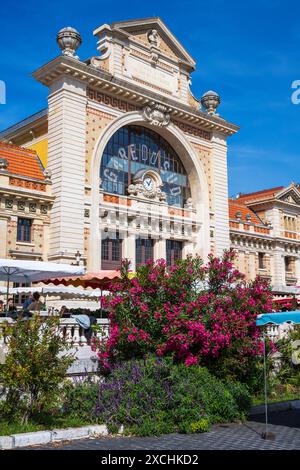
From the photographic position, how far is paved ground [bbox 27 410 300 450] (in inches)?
377

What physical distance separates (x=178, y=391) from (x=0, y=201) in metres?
17.5

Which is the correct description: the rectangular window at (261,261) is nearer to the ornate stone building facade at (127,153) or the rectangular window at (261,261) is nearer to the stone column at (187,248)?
the ornate stone building facade at (127,153)

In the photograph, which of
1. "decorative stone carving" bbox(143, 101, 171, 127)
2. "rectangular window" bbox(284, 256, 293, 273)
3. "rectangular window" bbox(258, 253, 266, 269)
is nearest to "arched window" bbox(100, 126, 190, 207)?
"decorative stone carving" bbox(143, 101, 171, 127)

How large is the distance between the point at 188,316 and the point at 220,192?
1000 inches

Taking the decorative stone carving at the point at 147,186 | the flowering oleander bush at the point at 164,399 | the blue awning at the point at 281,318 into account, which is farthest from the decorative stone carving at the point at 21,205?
the blue awning at the point at 281,318

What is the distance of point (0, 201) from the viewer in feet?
86.5

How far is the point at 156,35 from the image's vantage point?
3488cm

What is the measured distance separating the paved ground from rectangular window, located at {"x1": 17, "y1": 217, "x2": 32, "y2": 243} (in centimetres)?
1787

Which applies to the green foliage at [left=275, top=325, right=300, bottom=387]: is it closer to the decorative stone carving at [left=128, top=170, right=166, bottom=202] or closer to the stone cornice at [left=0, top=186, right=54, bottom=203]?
the stone cornice at [left=0, top=186, right=54, bottom=203]

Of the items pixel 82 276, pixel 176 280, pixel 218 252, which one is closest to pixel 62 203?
pixel 82 276

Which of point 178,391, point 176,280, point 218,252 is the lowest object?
point 178,391

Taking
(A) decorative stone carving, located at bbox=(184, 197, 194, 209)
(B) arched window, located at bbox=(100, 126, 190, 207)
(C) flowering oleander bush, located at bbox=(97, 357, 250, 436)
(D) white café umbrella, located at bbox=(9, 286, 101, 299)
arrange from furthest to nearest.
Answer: (A) decorative stone carving, located at bbox=(184, 197, 194, 209), (B) arched window, located at bbox=(100, 126, 190, 207), (D) white café umbrella, located at bbox=(9, 286, 101, 299), (C) flowering oleander bush, located at bbox=(97, 357, 250, 436)
